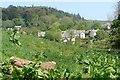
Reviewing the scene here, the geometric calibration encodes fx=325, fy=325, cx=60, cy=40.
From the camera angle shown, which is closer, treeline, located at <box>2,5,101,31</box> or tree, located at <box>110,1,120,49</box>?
tree, located at <box>110,1,120,49</box>

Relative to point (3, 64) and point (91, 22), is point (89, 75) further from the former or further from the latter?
point (91, 22)

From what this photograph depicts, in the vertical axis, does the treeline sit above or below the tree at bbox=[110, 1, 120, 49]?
above

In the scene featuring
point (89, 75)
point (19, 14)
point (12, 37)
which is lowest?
point (89, 75)

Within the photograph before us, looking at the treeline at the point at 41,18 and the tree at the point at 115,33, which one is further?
the treeline at the point at 41,18

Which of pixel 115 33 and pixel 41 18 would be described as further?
pixel 41 18

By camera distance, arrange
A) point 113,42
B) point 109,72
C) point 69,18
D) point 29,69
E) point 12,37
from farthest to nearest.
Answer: point 69,18 → point 113,42 → point 12,37 → point 109,72 → point 29,69

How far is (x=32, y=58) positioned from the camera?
7.73m

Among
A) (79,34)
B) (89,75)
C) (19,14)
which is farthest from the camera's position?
(79,34)

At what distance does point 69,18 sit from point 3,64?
154ft

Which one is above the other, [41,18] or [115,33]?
[41,18]

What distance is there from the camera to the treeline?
30.3 meters

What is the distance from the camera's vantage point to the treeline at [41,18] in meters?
30.3

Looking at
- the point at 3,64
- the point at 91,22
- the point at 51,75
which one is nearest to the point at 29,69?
the point at 51,75

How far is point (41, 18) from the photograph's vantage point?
144 ft
